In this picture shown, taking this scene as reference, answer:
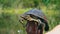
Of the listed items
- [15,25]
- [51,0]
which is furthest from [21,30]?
[51,0]

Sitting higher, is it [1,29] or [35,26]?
[35,26]

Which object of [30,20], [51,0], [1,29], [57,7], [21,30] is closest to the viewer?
[30,20]

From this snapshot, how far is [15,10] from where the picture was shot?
9242 millimetres

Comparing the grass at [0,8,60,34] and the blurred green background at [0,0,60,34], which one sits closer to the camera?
the grass at [0,8,60,34]

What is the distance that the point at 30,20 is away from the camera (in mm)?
1979

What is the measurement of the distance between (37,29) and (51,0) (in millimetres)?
7565

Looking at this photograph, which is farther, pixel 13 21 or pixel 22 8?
pixel 22 8

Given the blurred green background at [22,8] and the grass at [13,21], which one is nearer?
the grass at [13,21]

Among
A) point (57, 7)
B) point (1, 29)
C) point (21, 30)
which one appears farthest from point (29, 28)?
point (57, 7)

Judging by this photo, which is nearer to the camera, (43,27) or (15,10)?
(43,27)

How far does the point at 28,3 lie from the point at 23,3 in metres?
0.20

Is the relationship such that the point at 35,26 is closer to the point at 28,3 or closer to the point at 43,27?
the point at 43,27

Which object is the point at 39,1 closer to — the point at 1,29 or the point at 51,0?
the point at 51,0

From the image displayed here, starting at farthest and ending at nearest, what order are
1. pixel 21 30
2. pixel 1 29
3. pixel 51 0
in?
pixel 51 0, pixel 1 29, pixel 21 30
